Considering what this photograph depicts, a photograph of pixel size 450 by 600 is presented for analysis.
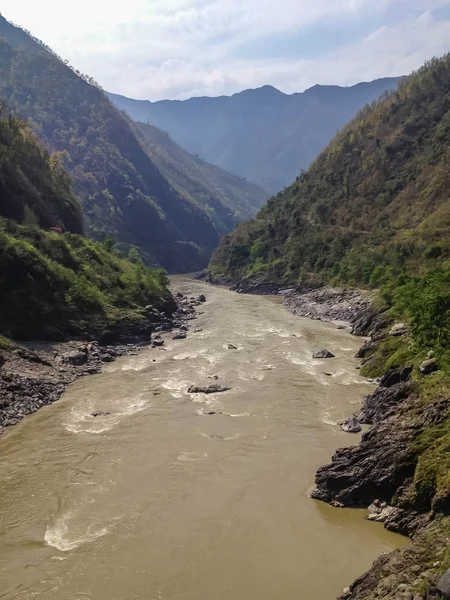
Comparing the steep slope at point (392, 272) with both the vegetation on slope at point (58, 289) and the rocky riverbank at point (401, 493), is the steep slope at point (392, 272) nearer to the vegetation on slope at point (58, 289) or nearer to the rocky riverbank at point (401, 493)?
the rocky riverbank at point (401, 493)

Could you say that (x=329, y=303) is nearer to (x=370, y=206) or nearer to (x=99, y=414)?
(x=370, y=206)

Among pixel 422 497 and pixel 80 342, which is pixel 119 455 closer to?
pixel 422 497

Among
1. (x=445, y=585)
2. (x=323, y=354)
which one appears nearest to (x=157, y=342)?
(x=323, y=354)

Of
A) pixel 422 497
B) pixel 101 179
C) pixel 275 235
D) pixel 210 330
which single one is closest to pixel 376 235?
pixel 275 235

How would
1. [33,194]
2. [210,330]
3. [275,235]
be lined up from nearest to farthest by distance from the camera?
[210,330] → [33,194] → [275,235]

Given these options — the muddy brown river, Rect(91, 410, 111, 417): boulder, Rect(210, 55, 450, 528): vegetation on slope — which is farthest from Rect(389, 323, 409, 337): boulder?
Rect(91, 410, 111, 417): boulder

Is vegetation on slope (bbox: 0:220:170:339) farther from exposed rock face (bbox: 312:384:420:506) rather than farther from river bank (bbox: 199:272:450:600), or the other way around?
exposed rock face (bbox: 312:384:420:506)
